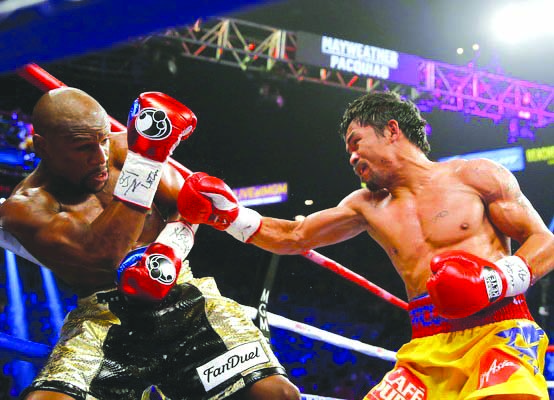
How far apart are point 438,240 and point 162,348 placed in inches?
33.4

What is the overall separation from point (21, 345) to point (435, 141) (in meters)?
12.0

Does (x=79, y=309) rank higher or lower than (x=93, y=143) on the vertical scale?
lower

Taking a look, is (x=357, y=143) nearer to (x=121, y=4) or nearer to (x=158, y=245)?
(x=158, y=245)

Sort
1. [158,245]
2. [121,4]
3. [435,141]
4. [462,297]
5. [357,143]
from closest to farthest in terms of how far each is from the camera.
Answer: [121,4], [462,297], [158,245], [357,143], [435,141]

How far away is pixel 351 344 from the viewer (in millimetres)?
2770

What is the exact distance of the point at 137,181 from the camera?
5.22 feet

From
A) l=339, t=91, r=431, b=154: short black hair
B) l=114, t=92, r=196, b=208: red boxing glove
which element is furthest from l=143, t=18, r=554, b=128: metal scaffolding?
l=114, t=92, r=196, b=208: red boxing glove

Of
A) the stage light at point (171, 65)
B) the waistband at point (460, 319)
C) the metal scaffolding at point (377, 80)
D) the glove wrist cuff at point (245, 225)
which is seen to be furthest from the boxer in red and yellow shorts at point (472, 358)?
the stage light at point (171, 65)

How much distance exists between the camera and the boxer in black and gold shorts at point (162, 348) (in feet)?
5.35

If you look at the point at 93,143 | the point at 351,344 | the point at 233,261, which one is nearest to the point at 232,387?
the point at 93,143

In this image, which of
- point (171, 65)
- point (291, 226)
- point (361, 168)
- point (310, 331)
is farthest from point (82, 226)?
point (171, 65)

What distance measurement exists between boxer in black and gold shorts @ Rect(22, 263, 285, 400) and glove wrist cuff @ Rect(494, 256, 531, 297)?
2.09 ft

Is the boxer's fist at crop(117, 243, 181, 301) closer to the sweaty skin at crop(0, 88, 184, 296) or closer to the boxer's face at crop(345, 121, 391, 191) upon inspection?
the sweaty skin at crop(0, 88, 184, 296)

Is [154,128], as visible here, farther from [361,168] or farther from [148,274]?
[361,168]
